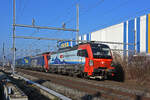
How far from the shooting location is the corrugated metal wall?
91.0 ft

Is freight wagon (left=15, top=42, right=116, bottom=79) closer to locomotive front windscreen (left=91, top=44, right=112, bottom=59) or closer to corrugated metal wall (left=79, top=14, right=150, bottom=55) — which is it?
locomotive front windscreen (left=91, top=44, right=112, bottom=59)

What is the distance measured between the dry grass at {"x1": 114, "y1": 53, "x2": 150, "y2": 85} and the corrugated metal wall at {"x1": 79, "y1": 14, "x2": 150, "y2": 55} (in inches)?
304

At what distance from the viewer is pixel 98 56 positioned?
54.9 ft

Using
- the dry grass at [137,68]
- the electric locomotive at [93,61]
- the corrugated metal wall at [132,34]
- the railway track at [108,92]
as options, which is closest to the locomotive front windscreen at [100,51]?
the electric locomotive at [93,61]

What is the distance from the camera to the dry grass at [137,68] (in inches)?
605

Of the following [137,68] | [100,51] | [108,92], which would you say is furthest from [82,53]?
[108,92]

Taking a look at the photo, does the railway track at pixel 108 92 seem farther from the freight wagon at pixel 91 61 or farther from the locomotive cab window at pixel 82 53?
the locomotive cab window at pixel 82 53

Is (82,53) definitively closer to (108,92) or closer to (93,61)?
(93,61)

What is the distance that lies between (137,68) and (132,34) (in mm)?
14905

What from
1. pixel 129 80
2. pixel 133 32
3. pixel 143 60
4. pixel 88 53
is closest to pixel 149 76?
pixel 143 60

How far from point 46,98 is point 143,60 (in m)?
9.27

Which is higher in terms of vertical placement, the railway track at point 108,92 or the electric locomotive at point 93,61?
the electric locomotive at point 93,61

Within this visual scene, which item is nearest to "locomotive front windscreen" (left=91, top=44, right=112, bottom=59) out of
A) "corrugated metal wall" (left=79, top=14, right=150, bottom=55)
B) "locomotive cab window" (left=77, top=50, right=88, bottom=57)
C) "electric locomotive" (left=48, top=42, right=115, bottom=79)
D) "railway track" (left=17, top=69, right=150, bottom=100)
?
"electric locomotive" (left=48, top=42, right=115, bottom=79)

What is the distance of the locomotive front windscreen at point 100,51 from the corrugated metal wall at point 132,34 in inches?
331
